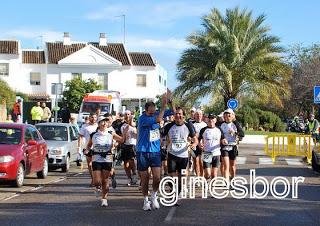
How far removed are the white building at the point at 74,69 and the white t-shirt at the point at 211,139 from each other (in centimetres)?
4587

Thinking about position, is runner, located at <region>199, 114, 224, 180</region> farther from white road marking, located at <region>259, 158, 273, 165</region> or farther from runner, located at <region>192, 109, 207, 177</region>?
white road marking, located at <region>259, 158, 273, 165</region>

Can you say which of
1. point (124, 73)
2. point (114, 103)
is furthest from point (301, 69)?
point (114, 103)

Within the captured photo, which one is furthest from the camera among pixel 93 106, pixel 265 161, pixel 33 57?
pixel 33 57

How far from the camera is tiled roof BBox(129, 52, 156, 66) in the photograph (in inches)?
2484

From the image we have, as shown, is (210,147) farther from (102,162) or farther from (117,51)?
(117,51)

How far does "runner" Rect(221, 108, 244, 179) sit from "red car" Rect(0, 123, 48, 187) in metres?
4.66

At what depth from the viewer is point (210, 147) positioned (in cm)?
1416

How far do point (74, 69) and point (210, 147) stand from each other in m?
48.0

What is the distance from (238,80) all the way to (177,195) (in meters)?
26.8

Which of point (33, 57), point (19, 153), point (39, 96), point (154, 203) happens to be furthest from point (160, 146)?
point (33, 57)

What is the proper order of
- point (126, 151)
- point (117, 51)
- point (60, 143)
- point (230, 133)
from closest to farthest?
point (230, 133)
point (126, 151)
point (60, 143)
point (117, 51)

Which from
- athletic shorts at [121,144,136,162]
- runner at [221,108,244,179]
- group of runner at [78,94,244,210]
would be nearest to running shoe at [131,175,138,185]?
athletic shorts at [121,144,136,162]

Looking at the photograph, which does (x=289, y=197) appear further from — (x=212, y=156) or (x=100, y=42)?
(x=100, y=42)

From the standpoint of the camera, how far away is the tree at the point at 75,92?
56.1 metres
